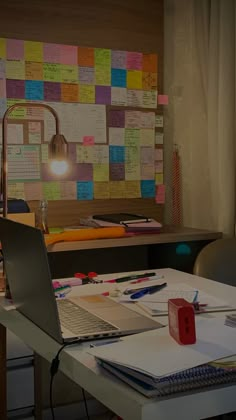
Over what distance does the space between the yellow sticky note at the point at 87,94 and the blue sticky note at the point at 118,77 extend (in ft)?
0.43

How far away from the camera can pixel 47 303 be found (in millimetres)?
1422

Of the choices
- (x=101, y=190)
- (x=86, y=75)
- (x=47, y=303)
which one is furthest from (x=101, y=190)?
(x=47, y=303)

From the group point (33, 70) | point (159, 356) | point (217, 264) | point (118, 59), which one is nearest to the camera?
point (159, 356)

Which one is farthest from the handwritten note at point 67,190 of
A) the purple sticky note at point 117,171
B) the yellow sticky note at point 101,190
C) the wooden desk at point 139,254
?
the wooden desk at point 139,254

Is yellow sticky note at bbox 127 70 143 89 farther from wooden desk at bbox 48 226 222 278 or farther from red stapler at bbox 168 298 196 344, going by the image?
red stapler at bbox 168 298 196 344

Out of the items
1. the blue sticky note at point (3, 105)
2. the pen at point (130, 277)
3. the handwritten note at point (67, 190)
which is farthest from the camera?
the handwritten note at point (67, 190)

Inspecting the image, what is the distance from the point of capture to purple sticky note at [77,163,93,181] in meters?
3.15

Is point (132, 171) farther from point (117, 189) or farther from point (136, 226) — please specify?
point (136, 226)

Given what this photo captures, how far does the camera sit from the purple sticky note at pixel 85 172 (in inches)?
124

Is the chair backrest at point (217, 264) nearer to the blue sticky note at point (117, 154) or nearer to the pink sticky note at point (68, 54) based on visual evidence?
the blue sticky note at point (117, 154)

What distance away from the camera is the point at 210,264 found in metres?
2.48

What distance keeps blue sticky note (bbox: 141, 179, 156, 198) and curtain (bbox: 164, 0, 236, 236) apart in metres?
0.09

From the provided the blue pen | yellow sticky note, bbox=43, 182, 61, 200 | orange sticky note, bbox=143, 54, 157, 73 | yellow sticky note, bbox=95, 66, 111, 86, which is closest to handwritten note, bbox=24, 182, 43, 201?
yellow sticky note, bbox=43, 182, 61, 200

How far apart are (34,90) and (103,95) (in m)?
0.38
